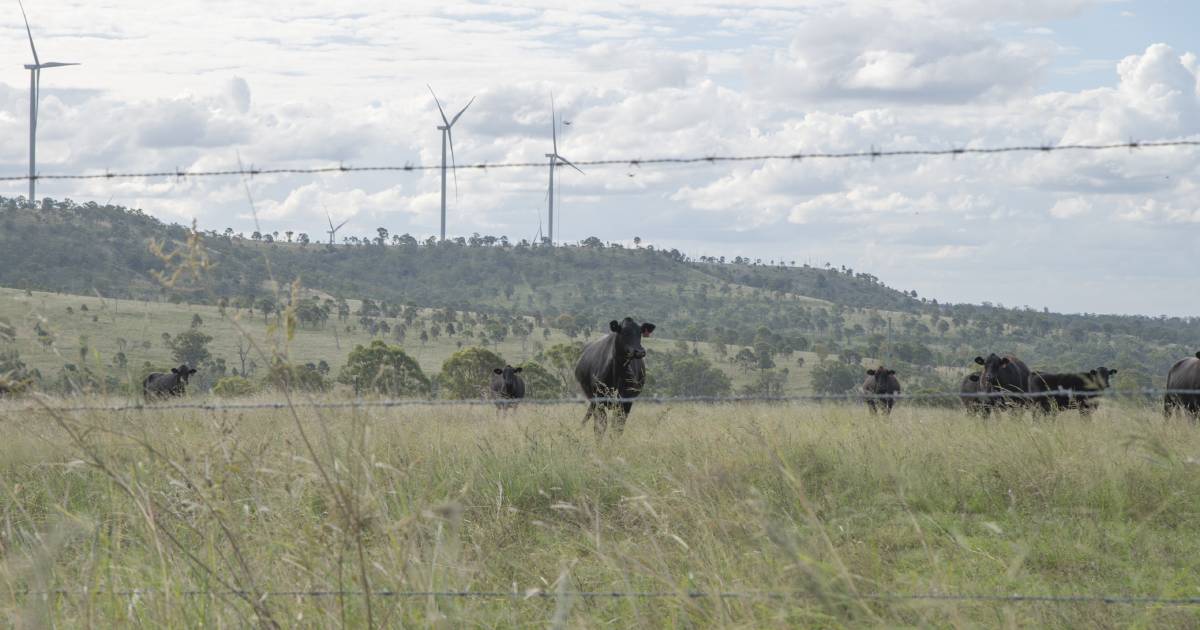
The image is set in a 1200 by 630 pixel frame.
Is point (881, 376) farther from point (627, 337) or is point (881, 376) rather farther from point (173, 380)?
point (173, 380)

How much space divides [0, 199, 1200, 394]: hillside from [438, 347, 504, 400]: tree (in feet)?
39.9

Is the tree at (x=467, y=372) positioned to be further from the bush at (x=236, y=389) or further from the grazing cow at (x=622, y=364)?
the grazing cow at (x=622, y=364)

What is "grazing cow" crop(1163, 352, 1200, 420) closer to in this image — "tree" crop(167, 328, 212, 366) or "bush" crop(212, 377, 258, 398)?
"bush" crop(212, 377, 258, 398)

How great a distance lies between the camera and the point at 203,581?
4.31m

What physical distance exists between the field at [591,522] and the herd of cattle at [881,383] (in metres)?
0.60

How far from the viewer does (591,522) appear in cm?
673

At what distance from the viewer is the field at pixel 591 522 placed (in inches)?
152

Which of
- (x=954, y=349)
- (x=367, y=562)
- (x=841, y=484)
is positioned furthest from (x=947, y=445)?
(x=954, y=349)

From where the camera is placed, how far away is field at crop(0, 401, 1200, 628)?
3865mm

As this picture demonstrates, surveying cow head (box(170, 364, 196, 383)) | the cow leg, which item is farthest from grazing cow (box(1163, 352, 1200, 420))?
cow head (box(170, 364, 196, 383))

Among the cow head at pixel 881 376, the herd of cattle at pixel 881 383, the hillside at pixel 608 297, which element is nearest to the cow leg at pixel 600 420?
the herd of cattle at pixel 881 383

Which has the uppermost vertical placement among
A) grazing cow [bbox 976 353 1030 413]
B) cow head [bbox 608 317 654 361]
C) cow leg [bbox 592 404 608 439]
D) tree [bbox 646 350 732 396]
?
cow head [bbox 608 317 654 361]

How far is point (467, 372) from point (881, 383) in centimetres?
2118

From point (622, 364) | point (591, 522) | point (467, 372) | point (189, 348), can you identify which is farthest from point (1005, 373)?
point (189, 348)
